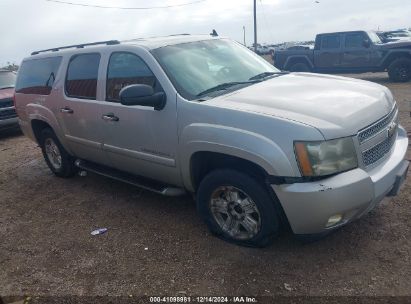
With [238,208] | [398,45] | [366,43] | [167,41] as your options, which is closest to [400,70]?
[398,45]

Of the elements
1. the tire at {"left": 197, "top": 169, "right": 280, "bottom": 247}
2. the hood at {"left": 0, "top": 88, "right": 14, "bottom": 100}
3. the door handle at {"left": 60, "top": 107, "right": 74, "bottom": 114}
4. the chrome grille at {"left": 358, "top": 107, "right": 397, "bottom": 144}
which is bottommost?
the hood at {"left": 0, "top": 88, "right": 14, "bottom": 100}

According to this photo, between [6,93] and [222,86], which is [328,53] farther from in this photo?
[222,86]

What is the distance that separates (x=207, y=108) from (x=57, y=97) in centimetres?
276

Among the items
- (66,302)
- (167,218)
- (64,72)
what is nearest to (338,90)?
(167,218)

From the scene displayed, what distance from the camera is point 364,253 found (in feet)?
11.2

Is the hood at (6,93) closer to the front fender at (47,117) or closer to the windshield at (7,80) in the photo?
the windshield at (7,80)

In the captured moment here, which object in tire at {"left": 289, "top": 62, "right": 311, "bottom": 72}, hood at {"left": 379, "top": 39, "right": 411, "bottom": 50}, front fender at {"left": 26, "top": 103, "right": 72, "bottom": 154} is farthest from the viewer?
tire at {"left": 289, "top": 62, "right": 311, "bottom": 72}

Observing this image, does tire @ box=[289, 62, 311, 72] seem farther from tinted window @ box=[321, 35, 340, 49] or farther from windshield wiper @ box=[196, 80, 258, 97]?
windshield wiper @ box=[196, 80, 258, 97]

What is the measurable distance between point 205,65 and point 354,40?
499 inches

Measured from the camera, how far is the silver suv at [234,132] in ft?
9.86

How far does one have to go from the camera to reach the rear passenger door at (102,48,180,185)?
3863 mm

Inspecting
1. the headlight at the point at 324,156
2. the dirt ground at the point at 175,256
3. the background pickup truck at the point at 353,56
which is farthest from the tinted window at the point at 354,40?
the headlight at the point at 324,156

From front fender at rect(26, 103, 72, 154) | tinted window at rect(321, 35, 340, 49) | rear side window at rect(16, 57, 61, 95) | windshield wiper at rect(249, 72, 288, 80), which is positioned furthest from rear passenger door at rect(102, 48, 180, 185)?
tinted window at rect(321, 35, 340, 49)

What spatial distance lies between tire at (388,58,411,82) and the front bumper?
497 inches
